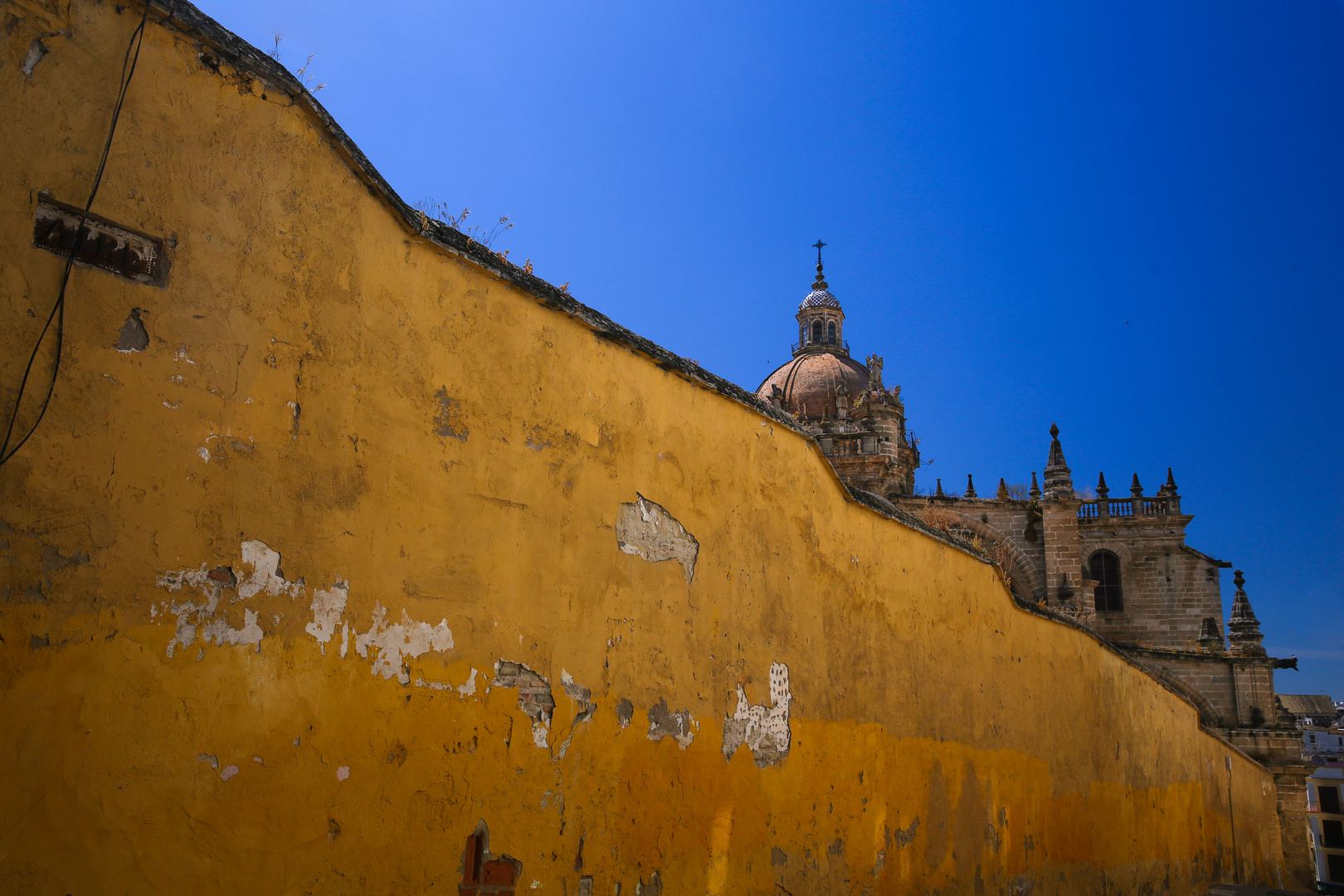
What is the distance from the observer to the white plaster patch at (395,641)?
3.10 metres

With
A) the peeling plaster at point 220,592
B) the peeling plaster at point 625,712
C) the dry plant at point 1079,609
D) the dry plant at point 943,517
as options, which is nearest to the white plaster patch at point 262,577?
the peeling plaster at point 220,592

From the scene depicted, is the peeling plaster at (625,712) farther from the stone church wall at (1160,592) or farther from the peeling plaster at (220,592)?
the stone church wall at (1160,592)

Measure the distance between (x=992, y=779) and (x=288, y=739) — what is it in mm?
6084

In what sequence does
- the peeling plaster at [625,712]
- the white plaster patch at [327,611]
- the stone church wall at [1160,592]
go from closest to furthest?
the white plaster patch at [327,611], the peeling plaster at [625,712], the stone church wall at [1160,592]

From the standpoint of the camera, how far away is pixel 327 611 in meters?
2.98

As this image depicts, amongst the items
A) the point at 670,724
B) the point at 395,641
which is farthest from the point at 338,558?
the point at 670,724

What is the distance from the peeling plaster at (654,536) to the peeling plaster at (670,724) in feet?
2.14

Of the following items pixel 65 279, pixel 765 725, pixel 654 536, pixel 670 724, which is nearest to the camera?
pixel 65 279

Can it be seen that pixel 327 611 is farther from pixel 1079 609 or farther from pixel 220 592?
pixel 1079 609

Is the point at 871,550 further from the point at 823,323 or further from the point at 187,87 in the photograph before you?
the point at 823,323

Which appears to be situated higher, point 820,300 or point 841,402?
point 820,300

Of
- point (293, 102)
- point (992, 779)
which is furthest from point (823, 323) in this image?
point (293, 102)

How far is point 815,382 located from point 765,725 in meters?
41.7

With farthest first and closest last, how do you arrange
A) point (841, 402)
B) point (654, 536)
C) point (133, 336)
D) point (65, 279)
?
1. point (841, 402)
2. point (654, 536)
3. point (133, 336)
4. point (65, 279)
